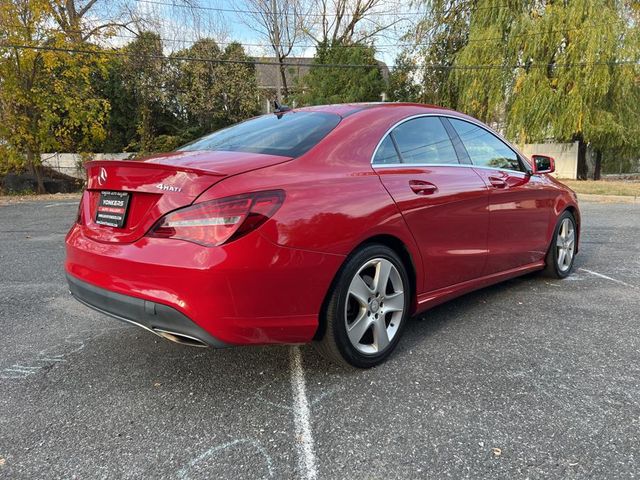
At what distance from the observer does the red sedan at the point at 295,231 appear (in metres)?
2.35

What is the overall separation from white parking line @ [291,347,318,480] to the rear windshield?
4.22ft

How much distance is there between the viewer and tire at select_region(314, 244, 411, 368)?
272 centimetres

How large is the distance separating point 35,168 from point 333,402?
1739cm

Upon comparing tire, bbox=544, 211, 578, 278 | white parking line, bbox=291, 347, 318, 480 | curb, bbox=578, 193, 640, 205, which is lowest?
curb, bbox=578, 193, 640, 205

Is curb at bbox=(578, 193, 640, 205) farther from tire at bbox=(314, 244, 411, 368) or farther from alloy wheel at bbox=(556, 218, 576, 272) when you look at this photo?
tire at bbox=(314, 244, 411, 368)

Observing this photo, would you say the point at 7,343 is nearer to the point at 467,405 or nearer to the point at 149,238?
the point at 149,238

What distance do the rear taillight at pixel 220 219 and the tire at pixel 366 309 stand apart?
0.63m

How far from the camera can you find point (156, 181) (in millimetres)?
2486

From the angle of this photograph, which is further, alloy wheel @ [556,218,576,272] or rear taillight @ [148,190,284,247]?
alloy wheel @ [556,218,576,272]

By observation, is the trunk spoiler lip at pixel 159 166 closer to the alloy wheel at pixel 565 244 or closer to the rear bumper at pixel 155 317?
the rear bumper at pixel 155 317

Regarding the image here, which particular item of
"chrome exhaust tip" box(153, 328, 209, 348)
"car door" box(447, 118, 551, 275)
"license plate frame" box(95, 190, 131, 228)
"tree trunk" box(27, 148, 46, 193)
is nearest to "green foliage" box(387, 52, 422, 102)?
"tree trunk" box(27, 148, 46, 193)

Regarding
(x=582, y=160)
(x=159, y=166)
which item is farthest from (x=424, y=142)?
(x=582, y=160)

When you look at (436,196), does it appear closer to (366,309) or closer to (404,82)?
(366,309)

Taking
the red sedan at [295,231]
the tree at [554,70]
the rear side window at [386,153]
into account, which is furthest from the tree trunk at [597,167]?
the rear side window at [386,153]
